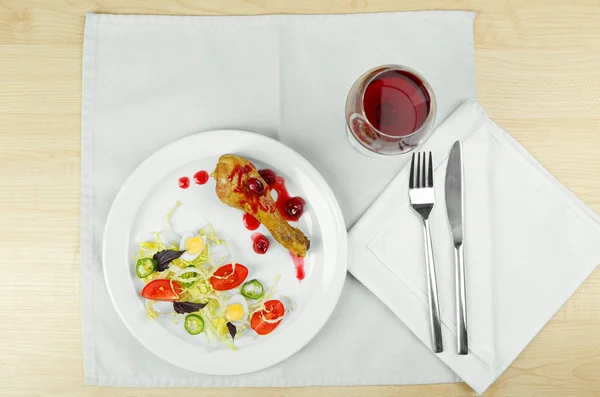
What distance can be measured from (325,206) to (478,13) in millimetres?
682

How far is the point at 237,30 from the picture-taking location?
1.45m

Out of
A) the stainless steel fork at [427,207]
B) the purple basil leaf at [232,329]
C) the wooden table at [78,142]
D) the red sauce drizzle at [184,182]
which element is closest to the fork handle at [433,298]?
the stainless steel fork at [427,207]

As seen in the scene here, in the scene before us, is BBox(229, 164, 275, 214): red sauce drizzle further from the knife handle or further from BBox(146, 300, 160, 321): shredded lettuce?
the knife handle

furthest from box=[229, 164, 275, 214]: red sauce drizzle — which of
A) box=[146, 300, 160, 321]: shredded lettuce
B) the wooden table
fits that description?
the wooden table

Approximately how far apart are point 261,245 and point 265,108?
37 cm

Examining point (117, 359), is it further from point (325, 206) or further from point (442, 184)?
point (442, 184)

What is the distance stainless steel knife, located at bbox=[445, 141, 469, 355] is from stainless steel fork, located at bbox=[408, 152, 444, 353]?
5 centimetres

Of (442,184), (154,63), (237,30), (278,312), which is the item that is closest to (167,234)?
(278,312)

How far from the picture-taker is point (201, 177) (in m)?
1.40

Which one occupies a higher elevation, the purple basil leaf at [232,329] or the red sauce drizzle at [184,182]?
the red sauce drizzle at [184,182]

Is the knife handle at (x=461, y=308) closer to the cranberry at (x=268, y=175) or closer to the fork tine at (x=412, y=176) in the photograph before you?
the fork tine at (x=412, y=176)

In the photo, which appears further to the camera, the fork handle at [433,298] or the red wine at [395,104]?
the fork handle at [433,298]

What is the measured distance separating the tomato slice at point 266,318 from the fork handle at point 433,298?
1.26 feet

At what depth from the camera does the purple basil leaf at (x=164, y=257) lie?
1.36 meters
